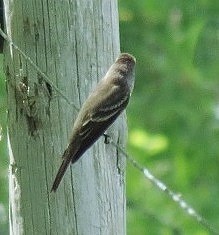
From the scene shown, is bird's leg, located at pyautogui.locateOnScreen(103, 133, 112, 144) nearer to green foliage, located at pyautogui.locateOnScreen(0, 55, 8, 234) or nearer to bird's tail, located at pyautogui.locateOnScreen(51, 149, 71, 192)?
bird's tail, located at pyautogui.locateOnScreen(51, 149, 71, 192)

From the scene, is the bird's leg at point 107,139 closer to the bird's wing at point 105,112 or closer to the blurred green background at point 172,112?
the bird's wing at point 105,112

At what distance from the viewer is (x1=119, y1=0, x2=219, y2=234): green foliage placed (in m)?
10.1

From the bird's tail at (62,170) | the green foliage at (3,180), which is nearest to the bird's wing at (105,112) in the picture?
the bird's tail at (62,170)

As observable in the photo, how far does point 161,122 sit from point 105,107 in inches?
208

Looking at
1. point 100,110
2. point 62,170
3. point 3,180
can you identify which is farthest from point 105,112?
point 3,180

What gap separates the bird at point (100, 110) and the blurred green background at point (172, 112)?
419 cm

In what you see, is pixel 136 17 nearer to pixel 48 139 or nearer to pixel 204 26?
pixel 204 26

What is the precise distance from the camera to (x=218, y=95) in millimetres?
10359

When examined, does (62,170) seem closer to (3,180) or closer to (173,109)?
(3,180)

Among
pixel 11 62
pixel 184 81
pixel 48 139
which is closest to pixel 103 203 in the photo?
pixel 48 139

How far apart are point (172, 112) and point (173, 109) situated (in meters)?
0.04

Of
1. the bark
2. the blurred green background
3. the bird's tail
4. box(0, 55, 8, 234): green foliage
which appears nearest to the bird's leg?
the bark

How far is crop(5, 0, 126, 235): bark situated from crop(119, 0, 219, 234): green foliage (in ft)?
14.6

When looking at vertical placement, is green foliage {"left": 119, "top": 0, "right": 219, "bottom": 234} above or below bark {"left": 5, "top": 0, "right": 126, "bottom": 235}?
below
